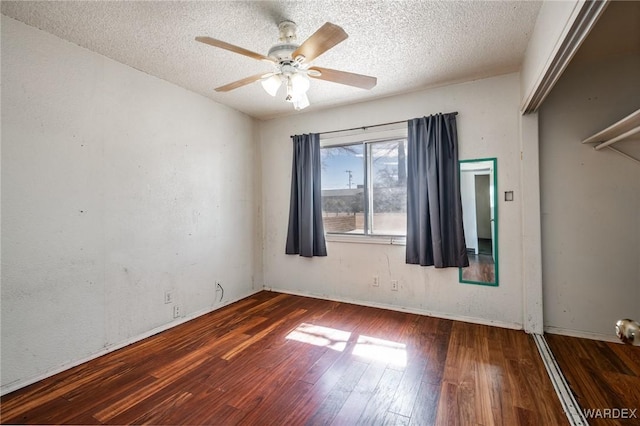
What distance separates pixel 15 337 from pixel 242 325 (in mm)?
1641

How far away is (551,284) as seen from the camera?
104 inches

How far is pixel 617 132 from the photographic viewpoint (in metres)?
2.22

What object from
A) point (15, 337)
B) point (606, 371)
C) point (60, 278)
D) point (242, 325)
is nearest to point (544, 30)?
point (606, 371)

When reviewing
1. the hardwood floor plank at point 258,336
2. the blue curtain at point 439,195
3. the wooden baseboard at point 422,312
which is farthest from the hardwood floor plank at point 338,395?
the blue curtain at point 439,195

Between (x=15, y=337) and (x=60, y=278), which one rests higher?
(x=60, y=278)

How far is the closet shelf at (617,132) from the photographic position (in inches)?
73.2

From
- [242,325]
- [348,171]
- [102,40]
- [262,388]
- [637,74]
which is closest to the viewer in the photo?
[262,388]

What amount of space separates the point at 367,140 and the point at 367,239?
3.97 ft

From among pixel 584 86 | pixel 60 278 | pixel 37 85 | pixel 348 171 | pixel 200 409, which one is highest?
pixel 584 86

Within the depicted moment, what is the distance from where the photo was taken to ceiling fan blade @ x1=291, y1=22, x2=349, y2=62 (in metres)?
1.45

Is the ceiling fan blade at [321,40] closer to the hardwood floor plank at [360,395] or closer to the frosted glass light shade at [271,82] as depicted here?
the frosted glass light shade at [271,82]

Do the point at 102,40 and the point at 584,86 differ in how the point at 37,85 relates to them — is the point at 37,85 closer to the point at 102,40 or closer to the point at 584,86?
the point at 102,40

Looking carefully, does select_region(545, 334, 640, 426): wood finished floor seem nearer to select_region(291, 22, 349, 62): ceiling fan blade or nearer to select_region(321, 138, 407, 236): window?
select_region(321, 138, 407, 236): window

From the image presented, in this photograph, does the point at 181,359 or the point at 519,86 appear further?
the point at 519,86
